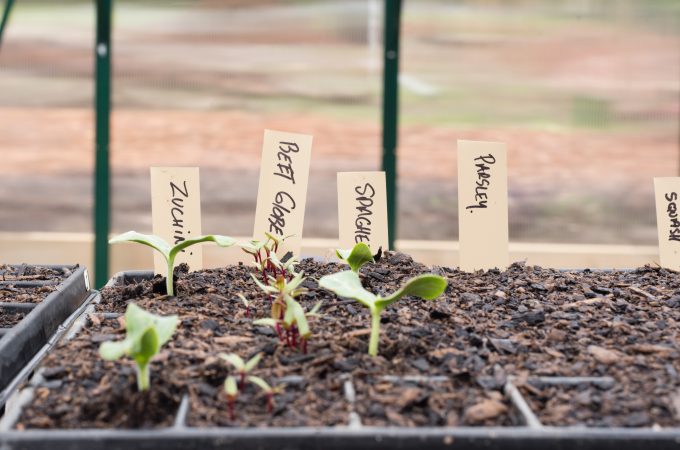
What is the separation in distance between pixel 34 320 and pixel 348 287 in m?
0.55

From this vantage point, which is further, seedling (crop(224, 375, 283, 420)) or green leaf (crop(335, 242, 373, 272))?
green leaf (crop(335, 242, 373, 272))

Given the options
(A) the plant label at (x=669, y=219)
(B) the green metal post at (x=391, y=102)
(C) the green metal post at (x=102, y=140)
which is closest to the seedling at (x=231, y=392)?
(A) the plant label at (x=669, y=219)

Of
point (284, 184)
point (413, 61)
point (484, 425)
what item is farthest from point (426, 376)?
point (413, 61)

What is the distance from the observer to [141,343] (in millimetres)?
964

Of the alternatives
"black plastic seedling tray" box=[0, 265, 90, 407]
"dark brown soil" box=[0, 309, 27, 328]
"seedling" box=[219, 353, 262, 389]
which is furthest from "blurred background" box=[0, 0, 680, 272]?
"seedling" box=[219, 353, 262, 389]

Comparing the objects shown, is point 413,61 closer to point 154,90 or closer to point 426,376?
point 154,90

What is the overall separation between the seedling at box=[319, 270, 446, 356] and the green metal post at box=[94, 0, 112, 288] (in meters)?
2.45

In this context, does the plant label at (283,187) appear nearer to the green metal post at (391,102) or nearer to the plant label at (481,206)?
the plant label at (481,206)

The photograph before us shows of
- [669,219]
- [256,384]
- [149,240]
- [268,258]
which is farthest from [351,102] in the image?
[256,384]

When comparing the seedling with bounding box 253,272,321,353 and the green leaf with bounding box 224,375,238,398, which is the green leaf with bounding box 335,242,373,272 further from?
the green leaf with bounding box 224,375,238,398

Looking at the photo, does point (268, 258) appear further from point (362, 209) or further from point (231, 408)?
point (231, 408)

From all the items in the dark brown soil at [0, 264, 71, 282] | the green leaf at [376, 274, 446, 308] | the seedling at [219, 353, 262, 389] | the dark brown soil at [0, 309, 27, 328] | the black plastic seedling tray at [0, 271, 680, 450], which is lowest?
the black plastic seedling tray at [0, 271, 680, 450]

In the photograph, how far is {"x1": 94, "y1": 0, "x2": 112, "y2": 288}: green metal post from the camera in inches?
134

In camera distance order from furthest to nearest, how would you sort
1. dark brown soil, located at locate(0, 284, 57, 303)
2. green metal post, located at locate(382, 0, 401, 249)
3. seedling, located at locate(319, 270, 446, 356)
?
green metal post, located at locate(382, 0, 401, 249), dark brown soil, located at locate(0, 284, 57, 303), seedling, located at locate(319, 270, 446, 356)
